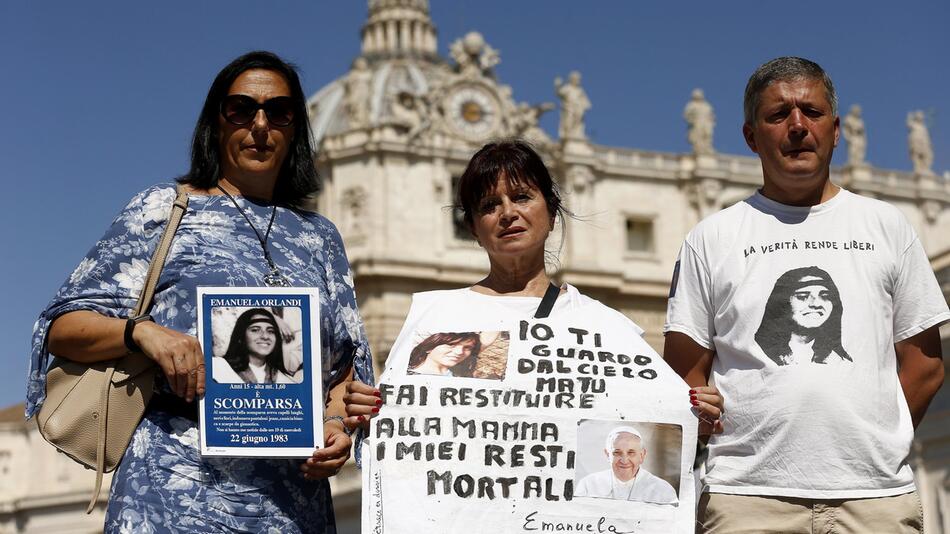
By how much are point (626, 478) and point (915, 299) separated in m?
1.34

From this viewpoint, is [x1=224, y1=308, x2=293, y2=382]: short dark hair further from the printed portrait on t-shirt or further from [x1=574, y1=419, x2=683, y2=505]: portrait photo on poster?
the printed portrait on t-shirt

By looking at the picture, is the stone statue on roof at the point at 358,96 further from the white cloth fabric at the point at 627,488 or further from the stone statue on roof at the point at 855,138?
the white cloth fabric at the point at 627,488

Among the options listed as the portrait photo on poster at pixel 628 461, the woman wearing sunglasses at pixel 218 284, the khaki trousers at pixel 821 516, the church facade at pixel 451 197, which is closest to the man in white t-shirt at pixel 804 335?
the khaki trousers at pixel 821 516

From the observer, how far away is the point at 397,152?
45625 mm

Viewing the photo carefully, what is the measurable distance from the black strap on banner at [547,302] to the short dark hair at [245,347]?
0.93 m

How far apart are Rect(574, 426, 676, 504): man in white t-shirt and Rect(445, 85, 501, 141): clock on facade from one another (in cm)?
4229

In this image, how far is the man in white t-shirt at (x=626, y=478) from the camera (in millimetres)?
4746

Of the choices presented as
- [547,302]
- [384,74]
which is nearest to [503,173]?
[547,302]

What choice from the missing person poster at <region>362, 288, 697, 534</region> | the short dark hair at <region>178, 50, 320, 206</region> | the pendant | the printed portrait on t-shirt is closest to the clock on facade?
the short dark hair at <region>178, 50, 320, 206</region>

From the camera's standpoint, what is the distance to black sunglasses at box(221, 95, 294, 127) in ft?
16.9

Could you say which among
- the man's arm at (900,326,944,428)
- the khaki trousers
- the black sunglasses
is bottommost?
the khaki trousers

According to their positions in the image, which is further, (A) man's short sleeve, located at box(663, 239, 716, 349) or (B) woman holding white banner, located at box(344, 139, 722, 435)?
(A) man's short sleeve, located at box(663, 239, 716, 349)

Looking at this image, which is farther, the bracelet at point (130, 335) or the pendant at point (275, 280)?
the pendant at point (275, 280)

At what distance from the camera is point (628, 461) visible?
4.77 meters
